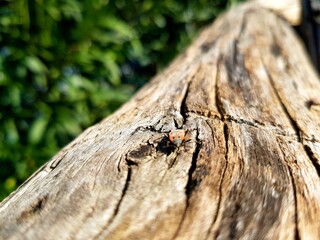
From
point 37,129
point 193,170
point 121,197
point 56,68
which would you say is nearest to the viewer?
point 121,197

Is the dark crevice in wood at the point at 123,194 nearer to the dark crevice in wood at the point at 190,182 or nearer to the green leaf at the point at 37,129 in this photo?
the dark crevice in wood at the point at 190,182

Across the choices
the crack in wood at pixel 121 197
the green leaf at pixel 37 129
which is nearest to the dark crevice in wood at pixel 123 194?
the crack in wood at pixel 121 197

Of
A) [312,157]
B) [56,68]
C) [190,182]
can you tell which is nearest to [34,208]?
[190,182]

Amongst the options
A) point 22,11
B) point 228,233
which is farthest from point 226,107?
point 22,11

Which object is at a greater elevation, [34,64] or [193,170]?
[34,64]

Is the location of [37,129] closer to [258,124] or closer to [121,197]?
[258,124]

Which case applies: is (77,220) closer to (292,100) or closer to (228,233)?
(228,233)
